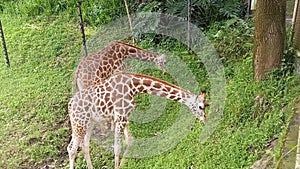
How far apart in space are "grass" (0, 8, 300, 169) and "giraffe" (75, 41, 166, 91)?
23.1 inches

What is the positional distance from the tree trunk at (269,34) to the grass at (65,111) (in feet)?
0.51

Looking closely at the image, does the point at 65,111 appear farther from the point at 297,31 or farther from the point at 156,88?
the point at 297,31

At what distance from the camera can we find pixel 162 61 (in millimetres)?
6586

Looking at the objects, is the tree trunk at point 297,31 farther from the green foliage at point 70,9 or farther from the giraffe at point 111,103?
the green foliage at point 70,9

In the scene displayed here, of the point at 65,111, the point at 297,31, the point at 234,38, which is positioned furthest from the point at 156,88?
the point at 65,111

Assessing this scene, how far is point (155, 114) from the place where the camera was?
6.22 meters

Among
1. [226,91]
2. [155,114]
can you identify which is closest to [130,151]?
[155,114]

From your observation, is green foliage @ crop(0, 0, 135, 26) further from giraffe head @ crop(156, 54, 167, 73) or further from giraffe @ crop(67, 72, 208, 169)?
giraffe @ crop(67, 72, 208, 169)

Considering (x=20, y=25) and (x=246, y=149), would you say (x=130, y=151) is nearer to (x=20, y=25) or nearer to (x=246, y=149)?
(x=246, y=149)

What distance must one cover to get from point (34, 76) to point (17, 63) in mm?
626

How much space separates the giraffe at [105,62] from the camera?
6.05m

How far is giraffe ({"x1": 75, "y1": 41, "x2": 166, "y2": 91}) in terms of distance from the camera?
6.05m

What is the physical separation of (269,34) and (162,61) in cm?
169

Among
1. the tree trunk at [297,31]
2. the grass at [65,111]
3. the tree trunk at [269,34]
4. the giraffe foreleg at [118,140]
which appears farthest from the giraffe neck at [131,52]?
the tree trunk at [297,31]
